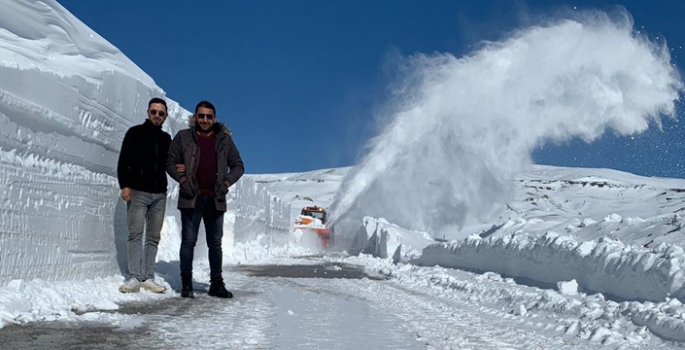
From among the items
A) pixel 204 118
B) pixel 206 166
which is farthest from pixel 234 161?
pixel 204 118

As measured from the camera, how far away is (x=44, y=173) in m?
4.95

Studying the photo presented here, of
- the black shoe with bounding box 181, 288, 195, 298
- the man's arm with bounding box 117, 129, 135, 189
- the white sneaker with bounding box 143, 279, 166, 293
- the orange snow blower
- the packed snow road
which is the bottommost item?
the packed snow road

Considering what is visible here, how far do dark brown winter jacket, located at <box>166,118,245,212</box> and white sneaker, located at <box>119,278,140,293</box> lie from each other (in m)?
0.83

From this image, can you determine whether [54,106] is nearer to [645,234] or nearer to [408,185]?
[645,234]

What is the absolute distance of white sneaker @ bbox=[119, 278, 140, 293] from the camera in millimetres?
5562

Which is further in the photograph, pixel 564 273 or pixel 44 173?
pixel 564 273

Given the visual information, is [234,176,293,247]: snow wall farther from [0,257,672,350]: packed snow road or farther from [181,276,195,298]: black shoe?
[0,257,672,350]: packed snow road

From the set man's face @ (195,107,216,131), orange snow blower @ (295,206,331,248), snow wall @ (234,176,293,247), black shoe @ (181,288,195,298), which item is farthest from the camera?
orange snow blower @ (295,206,331,248)

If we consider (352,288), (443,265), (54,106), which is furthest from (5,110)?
(443,265)

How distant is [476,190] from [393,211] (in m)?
4.08

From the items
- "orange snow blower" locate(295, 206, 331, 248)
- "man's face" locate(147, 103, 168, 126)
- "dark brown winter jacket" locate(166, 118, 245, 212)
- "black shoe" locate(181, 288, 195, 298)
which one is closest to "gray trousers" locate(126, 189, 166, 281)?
"dark brown winter jacket" locate(166, 118, 245, 212)

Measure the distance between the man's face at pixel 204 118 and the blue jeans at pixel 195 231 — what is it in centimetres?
67

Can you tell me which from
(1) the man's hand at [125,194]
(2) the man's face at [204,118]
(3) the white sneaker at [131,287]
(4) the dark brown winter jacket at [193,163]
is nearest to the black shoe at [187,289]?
(3) the white sneaker at [131,287]

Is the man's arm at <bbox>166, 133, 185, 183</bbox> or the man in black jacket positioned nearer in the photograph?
the man in black jacket
